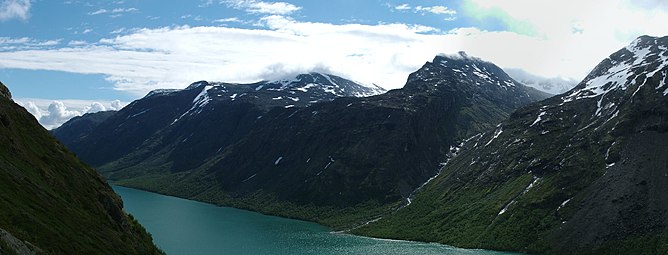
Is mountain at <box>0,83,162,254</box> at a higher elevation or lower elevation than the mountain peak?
lower

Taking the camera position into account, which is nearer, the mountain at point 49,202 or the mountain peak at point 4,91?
the mountain at point 49,202

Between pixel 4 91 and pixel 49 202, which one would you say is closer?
pixel 49 202

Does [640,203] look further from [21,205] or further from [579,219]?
[21,205]

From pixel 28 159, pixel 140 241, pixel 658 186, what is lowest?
pixel 658 186

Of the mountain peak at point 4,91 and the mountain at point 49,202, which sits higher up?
the mountain peak at point 4,91

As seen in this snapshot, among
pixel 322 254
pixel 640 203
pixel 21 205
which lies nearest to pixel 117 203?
pixel 21 205

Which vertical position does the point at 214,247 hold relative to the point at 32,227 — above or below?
below

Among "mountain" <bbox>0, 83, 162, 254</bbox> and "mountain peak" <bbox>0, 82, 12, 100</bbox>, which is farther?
"mountain peak" <bbox>0, 82, 12, 100</bbox>

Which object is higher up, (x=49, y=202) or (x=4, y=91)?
(x=4, y=91)
